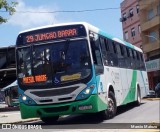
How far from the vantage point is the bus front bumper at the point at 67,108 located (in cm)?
1223

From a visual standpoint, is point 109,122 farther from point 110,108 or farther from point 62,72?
point 62,72

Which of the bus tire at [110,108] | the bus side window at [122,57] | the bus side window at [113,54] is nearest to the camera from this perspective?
the bus tire at [110,108]

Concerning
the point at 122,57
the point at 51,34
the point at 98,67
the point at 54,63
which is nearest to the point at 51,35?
the point at 51,34

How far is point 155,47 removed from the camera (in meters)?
48.5

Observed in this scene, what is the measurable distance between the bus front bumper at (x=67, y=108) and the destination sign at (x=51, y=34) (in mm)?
2122

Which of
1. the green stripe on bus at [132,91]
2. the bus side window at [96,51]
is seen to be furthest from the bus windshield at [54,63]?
the green stripe on bus at [132,91]

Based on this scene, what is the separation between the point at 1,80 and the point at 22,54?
1877cm

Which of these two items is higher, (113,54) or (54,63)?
(113,54)

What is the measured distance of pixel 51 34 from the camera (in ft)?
42.7

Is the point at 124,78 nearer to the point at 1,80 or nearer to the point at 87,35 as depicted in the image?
the point at 87,35

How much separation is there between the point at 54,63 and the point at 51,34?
3.54ft

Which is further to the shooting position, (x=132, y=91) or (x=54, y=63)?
(x=132, y=91)

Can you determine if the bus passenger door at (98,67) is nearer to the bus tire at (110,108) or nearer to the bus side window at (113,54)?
the bus tire at (110,108)

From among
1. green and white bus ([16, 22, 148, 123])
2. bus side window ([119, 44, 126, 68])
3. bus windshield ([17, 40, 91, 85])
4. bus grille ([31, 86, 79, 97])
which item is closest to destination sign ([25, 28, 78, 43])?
green and white bus ([16, 22, 148, 123])
